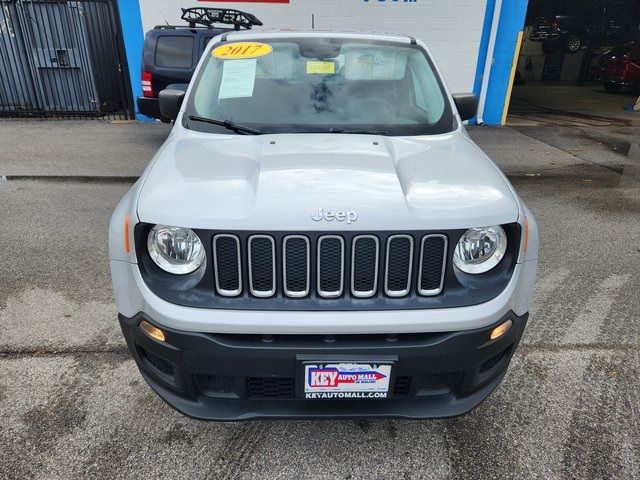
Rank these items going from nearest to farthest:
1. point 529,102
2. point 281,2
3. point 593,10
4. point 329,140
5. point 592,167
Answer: point 329,140
point 592,167
point 281,2
point 529,102
point 593,10

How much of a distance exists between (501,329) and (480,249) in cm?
35

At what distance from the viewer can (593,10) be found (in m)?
22.3

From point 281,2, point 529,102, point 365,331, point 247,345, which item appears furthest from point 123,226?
point 529,102

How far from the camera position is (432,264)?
1.90 meters

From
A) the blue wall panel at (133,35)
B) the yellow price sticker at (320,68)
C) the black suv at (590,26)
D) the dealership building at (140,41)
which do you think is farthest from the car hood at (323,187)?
the black suv at (590,26)

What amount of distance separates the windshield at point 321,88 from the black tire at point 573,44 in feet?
76.1

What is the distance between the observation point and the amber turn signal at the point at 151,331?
1884 millimetres

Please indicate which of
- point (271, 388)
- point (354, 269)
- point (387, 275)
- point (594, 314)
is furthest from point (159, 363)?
point (594, 314)

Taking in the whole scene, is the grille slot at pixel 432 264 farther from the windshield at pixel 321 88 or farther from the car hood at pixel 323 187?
the windshield at pixel 321 88

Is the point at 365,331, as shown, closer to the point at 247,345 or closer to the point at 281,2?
the point at 247,345

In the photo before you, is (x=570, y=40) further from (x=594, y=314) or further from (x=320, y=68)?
(x=320, y=68)

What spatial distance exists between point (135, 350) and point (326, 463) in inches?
41.5

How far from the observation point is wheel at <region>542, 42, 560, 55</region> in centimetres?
2205

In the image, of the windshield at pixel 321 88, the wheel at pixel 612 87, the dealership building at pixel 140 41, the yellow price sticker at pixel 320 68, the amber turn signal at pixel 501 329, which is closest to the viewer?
the amber turn signal at pixel 501 329
